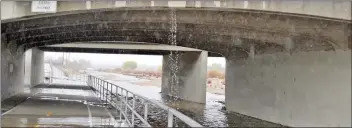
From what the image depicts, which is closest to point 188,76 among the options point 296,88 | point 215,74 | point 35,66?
point 296,88

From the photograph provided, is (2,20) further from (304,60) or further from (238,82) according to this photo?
(238,82)

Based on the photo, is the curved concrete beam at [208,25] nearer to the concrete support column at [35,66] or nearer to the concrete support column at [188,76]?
the concrete support column at [188,76]

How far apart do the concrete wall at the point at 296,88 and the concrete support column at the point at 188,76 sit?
5.92m

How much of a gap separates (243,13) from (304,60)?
2.50 meters

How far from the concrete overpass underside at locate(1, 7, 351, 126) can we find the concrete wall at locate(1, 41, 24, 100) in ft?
0.32

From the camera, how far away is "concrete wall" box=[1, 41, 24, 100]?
18.2m

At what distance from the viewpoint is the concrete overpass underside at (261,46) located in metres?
10.7

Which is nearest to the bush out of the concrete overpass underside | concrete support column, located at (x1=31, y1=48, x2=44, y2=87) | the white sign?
concrete support column, located at (x1=31, y1=48, x2=44, y2=87)

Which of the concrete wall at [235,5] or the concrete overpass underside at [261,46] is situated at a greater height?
the concrete wall at [235,5]

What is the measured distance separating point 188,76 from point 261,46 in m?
11.5

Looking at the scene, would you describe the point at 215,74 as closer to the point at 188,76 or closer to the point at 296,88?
the point at 188,76

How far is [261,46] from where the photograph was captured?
14914 mm

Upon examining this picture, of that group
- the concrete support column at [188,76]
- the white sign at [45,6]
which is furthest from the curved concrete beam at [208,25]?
the concrete support column at [188,76]

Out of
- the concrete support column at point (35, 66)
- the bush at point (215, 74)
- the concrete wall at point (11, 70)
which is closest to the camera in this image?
the concrete wall at point (11, 70)
